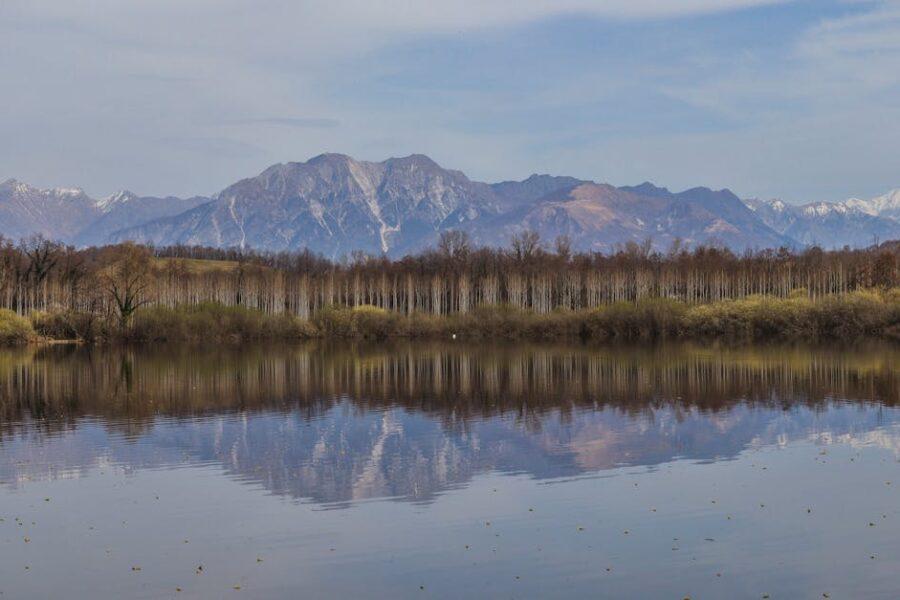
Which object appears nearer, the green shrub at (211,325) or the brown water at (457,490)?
the brown water at (457,490)

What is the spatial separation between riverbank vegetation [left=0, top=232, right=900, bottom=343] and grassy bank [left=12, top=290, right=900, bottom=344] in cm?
15

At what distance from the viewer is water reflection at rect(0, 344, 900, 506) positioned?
3027 centimetres

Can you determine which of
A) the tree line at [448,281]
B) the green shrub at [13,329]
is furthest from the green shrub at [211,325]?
the green shrub at [13,329]

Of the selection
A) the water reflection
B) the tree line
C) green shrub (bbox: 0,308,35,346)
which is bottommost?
the water reflection

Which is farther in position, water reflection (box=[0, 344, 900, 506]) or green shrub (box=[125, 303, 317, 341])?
green shrub (box=[125, 303, 317, 341])

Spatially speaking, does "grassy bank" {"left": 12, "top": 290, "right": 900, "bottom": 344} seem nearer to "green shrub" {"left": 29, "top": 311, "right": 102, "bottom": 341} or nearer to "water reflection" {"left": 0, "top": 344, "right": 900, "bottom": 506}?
"green shrub" {"left": 29, "top": 311, "right": 102, "bottom": 341}

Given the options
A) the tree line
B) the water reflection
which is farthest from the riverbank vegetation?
the water reflection

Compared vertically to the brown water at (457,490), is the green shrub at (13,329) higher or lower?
higher

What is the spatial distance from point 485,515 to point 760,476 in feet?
29.7

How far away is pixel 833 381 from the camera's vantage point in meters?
52.7

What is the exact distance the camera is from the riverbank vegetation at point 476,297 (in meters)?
112

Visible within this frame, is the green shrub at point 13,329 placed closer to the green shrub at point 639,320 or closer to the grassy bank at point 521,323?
the grassy bank at point 521,323

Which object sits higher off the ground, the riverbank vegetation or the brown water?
the riverbank vegetation

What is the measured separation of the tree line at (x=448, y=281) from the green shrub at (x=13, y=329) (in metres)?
11.0
